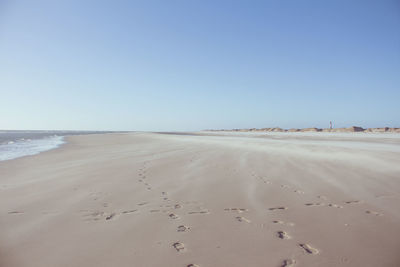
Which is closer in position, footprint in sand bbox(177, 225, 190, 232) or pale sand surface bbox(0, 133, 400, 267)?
pale sand surface bbox(0, 133, 400, 267)

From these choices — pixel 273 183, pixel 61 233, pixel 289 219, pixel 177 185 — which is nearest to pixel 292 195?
pixel 273 183

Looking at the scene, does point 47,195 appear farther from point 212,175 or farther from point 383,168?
point 383,168

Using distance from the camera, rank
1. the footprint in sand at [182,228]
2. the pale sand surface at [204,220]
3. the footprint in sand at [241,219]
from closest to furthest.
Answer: the pale sand surface at [204,220], the footprint in sand at [182,228], the footprint in sand at [241,219]

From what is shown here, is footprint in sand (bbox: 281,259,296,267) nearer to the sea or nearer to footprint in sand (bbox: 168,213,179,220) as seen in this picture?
footprint in sand (bbox: 168,213,179,220)

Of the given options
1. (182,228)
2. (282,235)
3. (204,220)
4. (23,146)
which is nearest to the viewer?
(282,235)

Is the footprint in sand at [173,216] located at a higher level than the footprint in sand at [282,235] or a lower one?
higher

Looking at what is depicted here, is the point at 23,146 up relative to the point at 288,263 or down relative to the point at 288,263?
up

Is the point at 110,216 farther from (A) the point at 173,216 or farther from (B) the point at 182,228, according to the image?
(B) the point at 182,228

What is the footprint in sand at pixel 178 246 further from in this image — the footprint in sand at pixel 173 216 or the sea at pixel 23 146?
the sea at pixel 23 146

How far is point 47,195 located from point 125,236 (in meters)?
2.73

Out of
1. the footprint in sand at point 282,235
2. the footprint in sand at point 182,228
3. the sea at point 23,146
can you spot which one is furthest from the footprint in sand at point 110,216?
the sea at point 23,146

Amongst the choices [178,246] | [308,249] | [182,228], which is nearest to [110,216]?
[182,228]

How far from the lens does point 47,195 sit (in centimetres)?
438

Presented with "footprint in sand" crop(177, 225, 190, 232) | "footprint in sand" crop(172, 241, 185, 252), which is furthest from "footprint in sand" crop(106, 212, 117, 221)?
"footprint in sand" crop(172, 241, 185, 252)
